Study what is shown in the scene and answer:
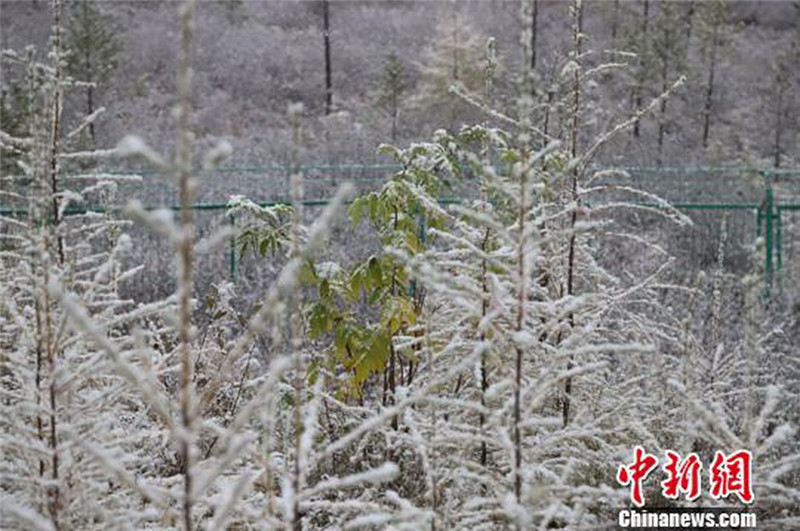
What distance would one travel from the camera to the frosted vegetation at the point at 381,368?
183 cm

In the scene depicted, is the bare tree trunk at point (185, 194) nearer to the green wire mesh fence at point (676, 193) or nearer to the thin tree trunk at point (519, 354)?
the thin tree trunk at point (519, 354)

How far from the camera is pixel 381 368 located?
3641mm

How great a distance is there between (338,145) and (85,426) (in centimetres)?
1941

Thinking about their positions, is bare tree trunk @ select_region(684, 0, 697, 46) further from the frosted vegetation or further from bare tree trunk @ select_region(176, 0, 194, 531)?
bare tree trunk @ select_region(176, 0, 194, 531)

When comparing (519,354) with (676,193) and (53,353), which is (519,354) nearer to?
(53,353)

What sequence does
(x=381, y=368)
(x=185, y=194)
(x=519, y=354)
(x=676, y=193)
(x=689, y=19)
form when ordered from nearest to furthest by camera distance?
(x=185, y=194), (x=519, y=354), (x=381, y=368), (x=676, y=193), (x=689, y=19)

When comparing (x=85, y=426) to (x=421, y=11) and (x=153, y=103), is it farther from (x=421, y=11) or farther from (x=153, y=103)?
(x=421, y=11)

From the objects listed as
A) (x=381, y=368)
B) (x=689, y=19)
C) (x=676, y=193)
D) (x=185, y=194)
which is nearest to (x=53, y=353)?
(x=185, y=194)

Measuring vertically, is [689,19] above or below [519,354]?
above

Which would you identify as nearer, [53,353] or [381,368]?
[53,353]

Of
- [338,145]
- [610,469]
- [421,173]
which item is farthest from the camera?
[338,145]

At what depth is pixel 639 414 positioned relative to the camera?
3568mm

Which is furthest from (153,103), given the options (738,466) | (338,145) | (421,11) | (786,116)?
(738,466)

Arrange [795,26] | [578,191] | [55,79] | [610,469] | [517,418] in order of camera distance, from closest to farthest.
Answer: [517,418], [55,79], [610,469], [578,191], [795,26]
